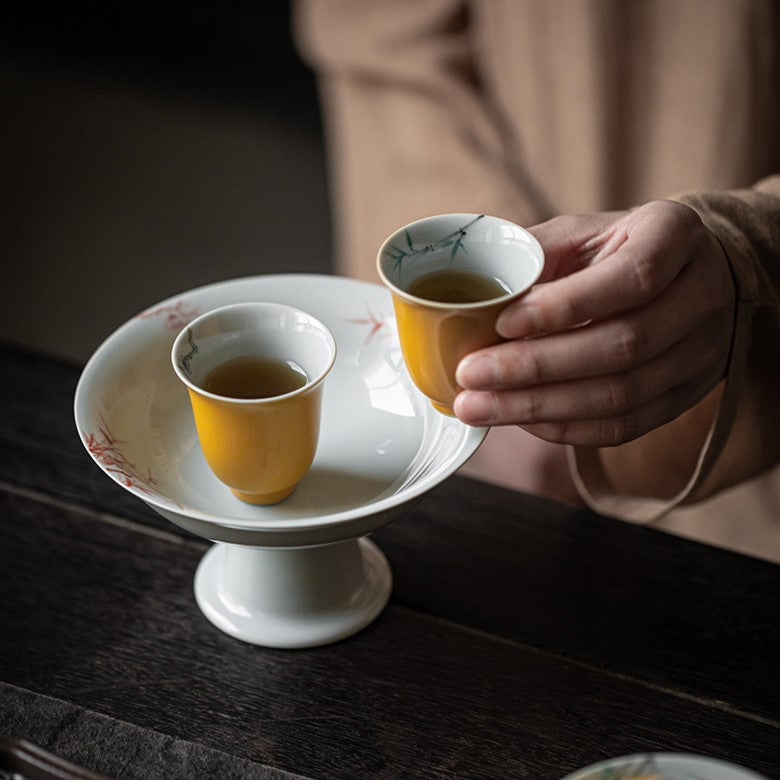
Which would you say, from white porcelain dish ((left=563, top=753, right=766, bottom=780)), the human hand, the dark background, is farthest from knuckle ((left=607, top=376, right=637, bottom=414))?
the dark background

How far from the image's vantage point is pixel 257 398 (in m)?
0.70

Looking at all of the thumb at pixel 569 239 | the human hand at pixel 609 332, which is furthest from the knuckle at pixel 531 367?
the thumb at pixel 569 239

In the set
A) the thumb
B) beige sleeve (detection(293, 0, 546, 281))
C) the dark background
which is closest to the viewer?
the thumb

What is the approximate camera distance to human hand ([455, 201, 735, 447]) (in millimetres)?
638

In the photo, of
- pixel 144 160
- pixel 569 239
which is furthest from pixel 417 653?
pixel 144 160

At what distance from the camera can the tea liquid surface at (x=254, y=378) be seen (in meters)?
0.71

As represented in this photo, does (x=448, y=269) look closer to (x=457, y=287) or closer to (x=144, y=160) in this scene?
(x=457, y=287)

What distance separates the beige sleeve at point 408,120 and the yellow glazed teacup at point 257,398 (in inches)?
17.8

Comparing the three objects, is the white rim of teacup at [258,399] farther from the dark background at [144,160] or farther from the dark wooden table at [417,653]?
the dark background at [144,160]

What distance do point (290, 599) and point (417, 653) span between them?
0.32ft

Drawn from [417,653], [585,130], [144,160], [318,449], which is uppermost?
[585,130]

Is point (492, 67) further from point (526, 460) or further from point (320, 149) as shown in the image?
point (320, 149)

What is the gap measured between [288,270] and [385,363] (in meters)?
1.41

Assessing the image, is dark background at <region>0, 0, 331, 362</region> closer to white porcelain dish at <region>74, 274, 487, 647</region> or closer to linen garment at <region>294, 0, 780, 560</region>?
linen garment at <region>294, 0, 780, 560</region>
